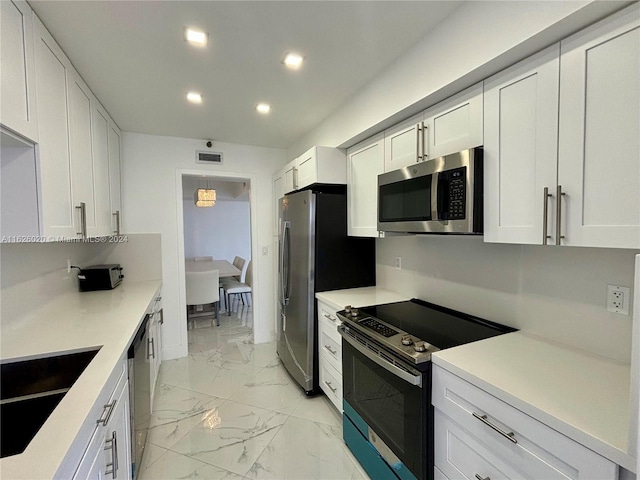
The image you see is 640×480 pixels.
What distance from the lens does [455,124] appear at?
151cm

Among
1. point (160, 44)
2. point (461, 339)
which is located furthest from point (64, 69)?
point (461, 339)

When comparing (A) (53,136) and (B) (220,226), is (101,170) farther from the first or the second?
(B) (220,226)

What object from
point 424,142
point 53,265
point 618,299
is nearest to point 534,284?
point 618,299

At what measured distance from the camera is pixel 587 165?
101 centimetres

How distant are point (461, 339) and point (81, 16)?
8.06 feet

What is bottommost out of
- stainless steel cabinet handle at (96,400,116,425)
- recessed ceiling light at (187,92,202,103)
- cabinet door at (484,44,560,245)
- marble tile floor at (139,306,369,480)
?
marble tile floor at (139,306,369,480)

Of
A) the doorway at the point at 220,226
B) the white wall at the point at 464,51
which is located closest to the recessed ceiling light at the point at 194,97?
the white wall at the point at 464,51

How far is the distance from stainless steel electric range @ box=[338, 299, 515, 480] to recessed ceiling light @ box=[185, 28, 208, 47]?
1.80m

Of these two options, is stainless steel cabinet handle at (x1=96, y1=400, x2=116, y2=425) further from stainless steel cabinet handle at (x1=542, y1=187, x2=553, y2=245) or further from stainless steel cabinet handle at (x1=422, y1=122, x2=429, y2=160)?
stainless steel cabinet handle at (x1=422, y1=122, x2=429, y2=160)

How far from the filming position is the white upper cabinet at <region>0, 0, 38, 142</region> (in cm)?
109

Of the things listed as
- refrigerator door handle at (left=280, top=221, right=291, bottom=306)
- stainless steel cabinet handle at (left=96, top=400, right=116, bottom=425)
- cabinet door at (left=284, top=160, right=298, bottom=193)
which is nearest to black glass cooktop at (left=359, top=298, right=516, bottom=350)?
refrigerator door handle at (left=280, top=221, right=291, bottom=306)

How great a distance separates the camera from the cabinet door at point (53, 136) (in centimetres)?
134

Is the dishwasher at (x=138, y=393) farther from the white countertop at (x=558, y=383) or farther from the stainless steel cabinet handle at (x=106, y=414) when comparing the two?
the white countertop at (x=558, y=383)

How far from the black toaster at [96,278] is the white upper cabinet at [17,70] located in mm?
1703
